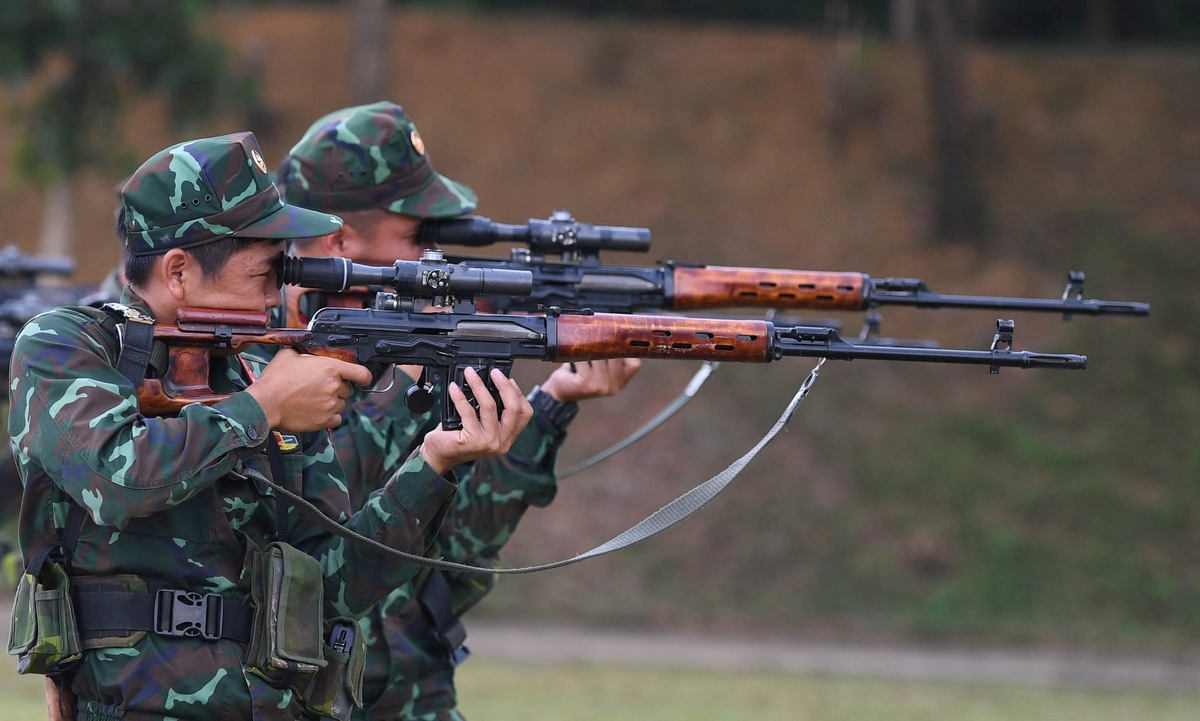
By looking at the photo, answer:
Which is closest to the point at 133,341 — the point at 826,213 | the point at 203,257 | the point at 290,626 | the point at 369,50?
the point at 203,257

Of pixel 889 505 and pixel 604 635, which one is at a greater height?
pixel 889 505

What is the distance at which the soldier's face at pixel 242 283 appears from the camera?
11.3 ft

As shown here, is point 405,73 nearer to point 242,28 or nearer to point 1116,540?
point 242,28

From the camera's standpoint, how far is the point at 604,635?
12984 mm

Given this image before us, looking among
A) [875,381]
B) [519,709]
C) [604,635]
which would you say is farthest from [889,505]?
[519,709]

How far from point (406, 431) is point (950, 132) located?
48.7 feet

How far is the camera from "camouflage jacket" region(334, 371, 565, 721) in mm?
4125

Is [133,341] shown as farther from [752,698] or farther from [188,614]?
[752,698]

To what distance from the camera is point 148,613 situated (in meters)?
3.27

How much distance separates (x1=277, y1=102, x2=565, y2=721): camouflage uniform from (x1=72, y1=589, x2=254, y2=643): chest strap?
31.2 inches

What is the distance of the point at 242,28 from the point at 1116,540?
16168mm

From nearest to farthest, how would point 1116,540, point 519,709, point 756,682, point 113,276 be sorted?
point 113,276 < point 519,709 < point 756,682 < point 1116,540

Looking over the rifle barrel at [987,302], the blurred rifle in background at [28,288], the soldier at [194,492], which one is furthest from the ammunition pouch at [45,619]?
the blurred rifle in background at [28,288]

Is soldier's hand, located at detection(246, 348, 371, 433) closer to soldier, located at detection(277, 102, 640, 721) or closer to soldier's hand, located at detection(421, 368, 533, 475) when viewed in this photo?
soldier's hand, located at detection(421, 368, 533, 475)
